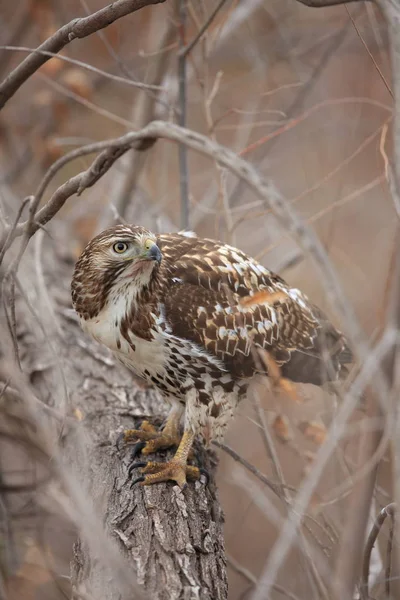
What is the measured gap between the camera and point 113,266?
3.44m

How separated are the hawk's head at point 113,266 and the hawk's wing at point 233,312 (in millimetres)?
171

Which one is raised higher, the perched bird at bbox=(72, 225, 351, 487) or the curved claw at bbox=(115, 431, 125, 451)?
the perched bird at bbox=(72, 225, 351, 487)

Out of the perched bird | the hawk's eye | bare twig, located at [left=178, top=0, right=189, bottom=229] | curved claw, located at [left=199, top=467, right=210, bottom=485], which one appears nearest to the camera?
the hawk's eye

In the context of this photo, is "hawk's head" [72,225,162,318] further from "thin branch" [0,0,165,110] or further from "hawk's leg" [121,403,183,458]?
"thin branch" [0,0,165,110]

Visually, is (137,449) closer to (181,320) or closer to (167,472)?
(167,472)

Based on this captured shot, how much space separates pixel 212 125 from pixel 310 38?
13.6 ft

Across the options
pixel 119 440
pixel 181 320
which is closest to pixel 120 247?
pixel 181 320

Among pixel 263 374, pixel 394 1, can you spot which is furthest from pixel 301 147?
pixel 394 1

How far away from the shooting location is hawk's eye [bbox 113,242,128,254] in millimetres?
3359

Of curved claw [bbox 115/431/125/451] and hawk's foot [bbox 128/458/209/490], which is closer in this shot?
hawk's foot [bbox 128/458/209/490]

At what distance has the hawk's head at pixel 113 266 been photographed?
3.33m

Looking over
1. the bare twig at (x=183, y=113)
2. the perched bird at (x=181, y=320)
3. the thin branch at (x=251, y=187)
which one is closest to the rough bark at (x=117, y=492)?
the perched bird at (x=181, y=320)

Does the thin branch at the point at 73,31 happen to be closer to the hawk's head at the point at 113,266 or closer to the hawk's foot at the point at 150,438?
→ the hawk's head at the point at 113,266

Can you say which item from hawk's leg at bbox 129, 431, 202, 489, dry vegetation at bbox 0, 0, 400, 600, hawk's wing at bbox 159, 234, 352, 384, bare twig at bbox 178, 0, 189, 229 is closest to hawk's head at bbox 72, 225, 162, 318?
hawk's wing at bbox 159, 234, 352, 384
